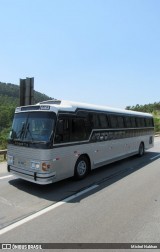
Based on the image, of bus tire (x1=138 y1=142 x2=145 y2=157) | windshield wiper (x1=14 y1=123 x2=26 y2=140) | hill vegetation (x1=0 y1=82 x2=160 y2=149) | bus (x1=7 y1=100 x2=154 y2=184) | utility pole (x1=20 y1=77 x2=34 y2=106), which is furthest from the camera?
hill vegetation (x1=0 y1=82 x2=160 y2=149)

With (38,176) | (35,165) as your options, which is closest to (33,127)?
(35,165)

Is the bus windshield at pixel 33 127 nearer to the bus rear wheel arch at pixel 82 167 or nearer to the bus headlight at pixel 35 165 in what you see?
the bus headlight at pixel 35 165

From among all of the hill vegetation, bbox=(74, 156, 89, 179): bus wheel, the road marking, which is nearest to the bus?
bbox=(74, 156, 89, 179): bus wheel

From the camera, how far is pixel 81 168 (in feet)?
29.0

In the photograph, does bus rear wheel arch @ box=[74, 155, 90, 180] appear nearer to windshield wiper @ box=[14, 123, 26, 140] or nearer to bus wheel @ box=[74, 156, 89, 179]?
bus wheel @ box=[74, 156, 89, 179]

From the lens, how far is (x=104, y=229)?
491 centimetres

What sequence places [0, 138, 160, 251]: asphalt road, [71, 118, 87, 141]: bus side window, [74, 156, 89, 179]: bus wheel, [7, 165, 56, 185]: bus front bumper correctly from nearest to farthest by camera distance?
1. [0, 138, 160, 251]: asphalt road
2. [7, 165, 56, 185]: bus front bumper
3. [71, 118, 87, 141]: bus side window
4. [74, 156, 89, 179]: bus wheel

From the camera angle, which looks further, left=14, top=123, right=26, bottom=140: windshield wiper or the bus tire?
the bus tire

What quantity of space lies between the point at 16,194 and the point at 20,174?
2.66 ft

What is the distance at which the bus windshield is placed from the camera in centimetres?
729

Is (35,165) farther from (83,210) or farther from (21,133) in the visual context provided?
(83,210)

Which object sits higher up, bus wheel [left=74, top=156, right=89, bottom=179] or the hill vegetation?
the hill vegetation

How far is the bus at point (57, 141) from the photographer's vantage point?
721 centimetres

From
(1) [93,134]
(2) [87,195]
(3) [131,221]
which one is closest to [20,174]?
(2) [87,195]
